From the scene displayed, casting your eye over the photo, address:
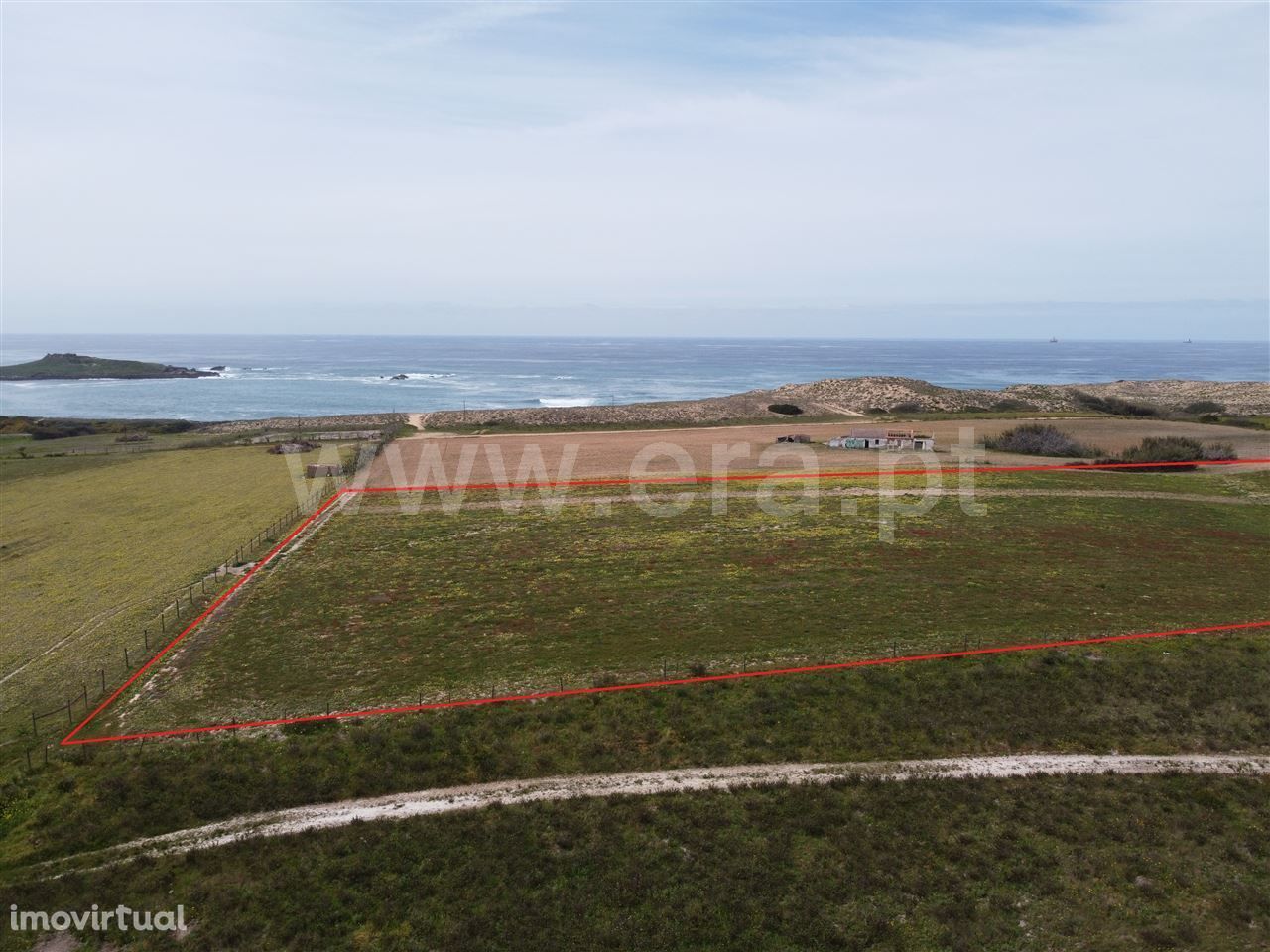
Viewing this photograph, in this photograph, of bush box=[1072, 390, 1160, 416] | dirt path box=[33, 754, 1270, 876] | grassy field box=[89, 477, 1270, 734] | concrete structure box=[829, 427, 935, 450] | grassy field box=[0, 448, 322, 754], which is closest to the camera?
dirt path box=[33, 754, 1270, 876]

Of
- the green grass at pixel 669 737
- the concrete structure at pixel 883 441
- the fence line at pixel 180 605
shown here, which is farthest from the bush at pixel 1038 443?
the fence line at pixel 180 605

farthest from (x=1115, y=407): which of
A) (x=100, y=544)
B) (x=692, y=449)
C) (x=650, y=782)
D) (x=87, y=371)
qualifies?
(x=87, y=371)

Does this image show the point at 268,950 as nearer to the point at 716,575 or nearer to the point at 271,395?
the point at 716,575

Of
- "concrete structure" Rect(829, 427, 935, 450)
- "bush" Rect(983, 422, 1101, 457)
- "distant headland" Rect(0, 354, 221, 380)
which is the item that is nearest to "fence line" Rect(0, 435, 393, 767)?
"concrete structure" Rect(829, 427, 935, 450)

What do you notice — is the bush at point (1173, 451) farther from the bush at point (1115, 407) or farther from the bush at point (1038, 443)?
the bush at point (1115, 407)

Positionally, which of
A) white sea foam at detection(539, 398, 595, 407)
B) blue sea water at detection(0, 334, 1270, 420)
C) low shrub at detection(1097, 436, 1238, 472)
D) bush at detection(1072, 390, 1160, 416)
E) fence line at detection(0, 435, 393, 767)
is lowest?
fence line at detection(0, 435, 393, 767)

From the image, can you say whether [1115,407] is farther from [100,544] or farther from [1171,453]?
[100,544]

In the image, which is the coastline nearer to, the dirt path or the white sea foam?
the white sea foam
